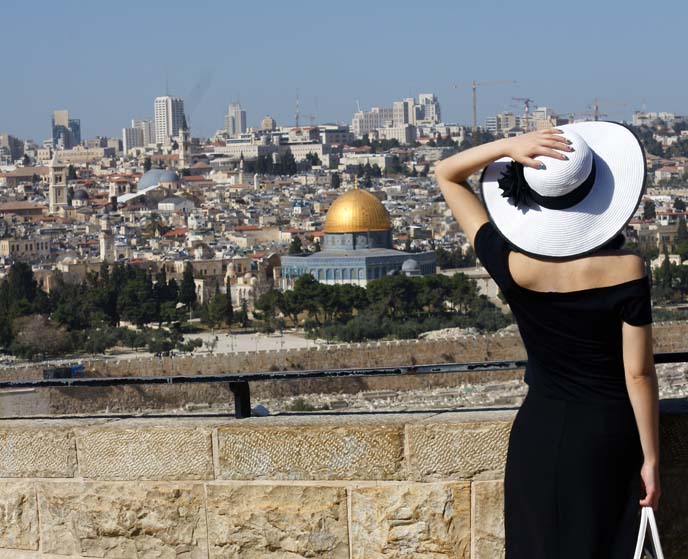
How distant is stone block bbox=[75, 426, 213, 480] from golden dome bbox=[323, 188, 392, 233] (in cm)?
5048

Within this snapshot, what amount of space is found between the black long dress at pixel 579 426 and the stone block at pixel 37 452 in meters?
1.21

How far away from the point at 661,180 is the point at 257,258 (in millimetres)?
65026

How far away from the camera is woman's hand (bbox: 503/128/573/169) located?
269cm

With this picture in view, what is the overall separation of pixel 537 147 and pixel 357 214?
52017 mm

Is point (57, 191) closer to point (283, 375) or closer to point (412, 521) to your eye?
point (283, 375)

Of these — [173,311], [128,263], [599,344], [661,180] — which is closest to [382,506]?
[599,344]

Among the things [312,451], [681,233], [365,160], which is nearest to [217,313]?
[681,233]

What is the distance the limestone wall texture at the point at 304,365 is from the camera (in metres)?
31.0

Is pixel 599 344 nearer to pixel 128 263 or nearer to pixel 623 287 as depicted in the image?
pixel 623 287

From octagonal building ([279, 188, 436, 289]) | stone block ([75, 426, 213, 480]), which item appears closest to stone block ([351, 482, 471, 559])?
stone block ([75, 426, 213, 480])

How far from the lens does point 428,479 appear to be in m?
3.24

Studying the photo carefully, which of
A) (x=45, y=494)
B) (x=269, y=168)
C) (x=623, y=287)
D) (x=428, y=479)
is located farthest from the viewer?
(x=269, y=168)

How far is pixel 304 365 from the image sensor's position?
35781 mm

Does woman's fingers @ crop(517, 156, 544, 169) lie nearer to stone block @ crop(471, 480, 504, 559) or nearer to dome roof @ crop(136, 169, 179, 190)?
stone block @ crop(471, 480, 504, 559)
